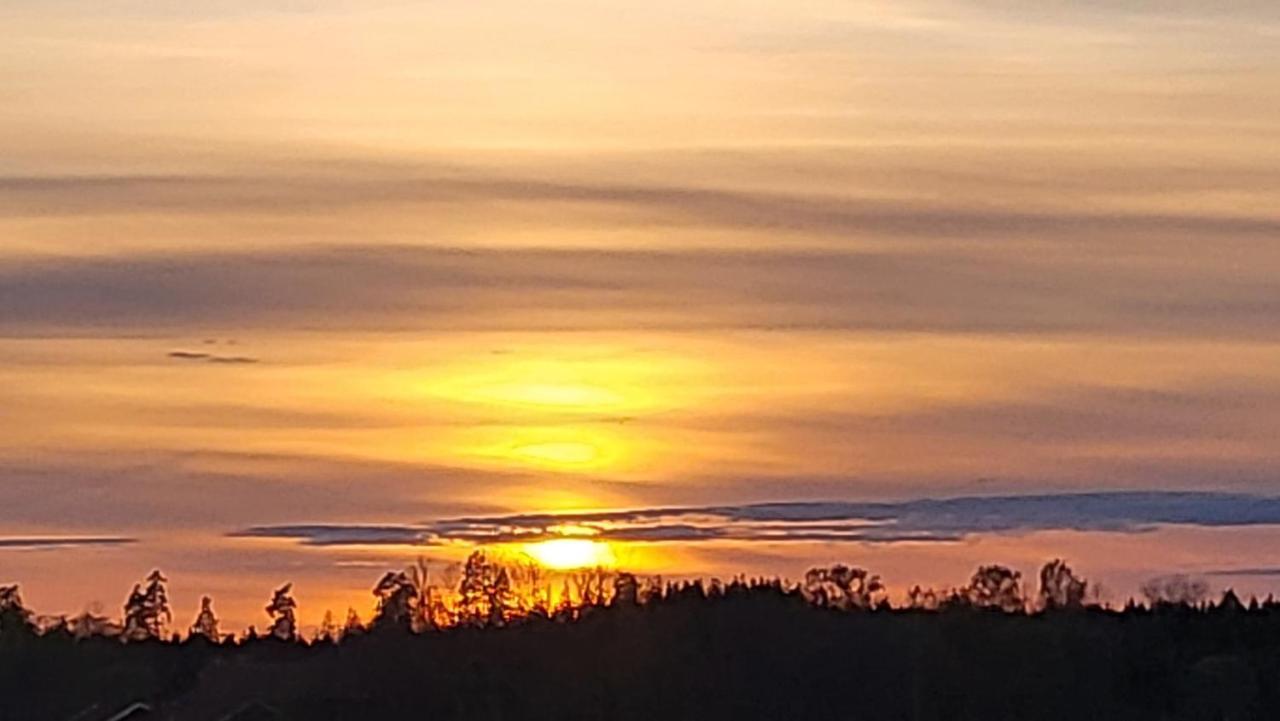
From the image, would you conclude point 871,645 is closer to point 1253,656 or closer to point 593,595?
point 1253,656

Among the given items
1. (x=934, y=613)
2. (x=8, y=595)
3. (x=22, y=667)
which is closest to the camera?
(x=934, y=613)

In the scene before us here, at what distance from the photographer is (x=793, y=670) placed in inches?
4828

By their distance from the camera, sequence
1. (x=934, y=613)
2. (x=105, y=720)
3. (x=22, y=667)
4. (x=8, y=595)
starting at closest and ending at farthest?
(x=934, y=613) → (x=105, y=720) → (x=22, y=667) → (x=8, y=595)

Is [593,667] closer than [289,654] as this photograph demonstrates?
Yes

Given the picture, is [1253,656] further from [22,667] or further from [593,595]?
[22,667]

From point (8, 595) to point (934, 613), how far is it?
7114 centimetres

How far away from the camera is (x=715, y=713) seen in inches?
4771

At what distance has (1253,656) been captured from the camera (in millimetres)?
120938

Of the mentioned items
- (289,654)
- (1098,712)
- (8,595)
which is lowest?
(1098,712)

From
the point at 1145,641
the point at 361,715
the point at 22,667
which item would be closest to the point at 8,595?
the point at 22,667

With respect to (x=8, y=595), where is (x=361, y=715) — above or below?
below

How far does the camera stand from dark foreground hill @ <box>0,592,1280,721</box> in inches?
4705

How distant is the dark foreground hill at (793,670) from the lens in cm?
11950

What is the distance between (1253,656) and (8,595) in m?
82.5
